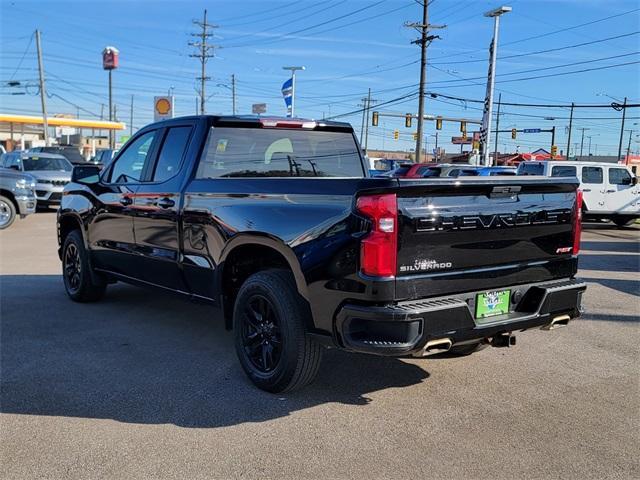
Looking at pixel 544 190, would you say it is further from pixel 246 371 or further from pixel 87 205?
pixel 87 205

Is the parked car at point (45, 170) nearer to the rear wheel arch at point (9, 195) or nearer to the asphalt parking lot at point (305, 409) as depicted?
the rear wheel arch at point (9, 195)

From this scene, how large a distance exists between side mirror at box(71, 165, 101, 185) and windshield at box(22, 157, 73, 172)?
13.3m

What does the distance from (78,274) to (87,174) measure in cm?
113

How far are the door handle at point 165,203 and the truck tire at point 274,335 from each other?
3.89 feet

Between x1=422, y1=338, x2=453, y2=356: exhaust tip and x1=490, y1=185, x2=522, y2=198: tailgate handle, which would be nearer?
x1=422, y1=338, x2=453, y2=356: exhaust tip

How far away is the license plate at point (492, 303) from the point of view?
12.7ft

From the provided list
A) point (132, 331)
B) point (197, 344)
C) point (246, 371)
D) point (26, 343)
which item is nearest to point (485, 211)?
point (246, 371)

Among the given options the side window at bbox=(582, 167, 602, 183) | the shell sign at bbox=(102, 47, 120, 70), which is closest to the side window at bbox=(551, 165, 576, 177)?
the side window at bbox=(582, 167, 602, 183)

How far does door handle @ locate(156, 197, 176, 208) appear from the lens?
5141mm

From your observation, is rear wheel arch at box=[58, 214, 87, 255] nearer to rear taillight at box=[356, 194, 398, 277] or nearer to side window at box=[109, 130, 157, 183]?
side window at box=[109, 130, 157, 183]

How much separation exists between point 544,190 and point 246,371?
2458mm

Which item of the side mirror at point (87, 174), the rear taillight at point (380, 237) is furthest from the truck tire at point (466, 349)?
the side mirror at point (87, 174)

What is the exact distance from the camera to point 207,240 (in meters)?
4.76

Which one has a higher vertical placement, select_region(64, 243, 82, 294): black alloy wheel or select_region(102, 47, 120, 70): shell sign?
select_region(102, 47, 120, 70): shell sign
